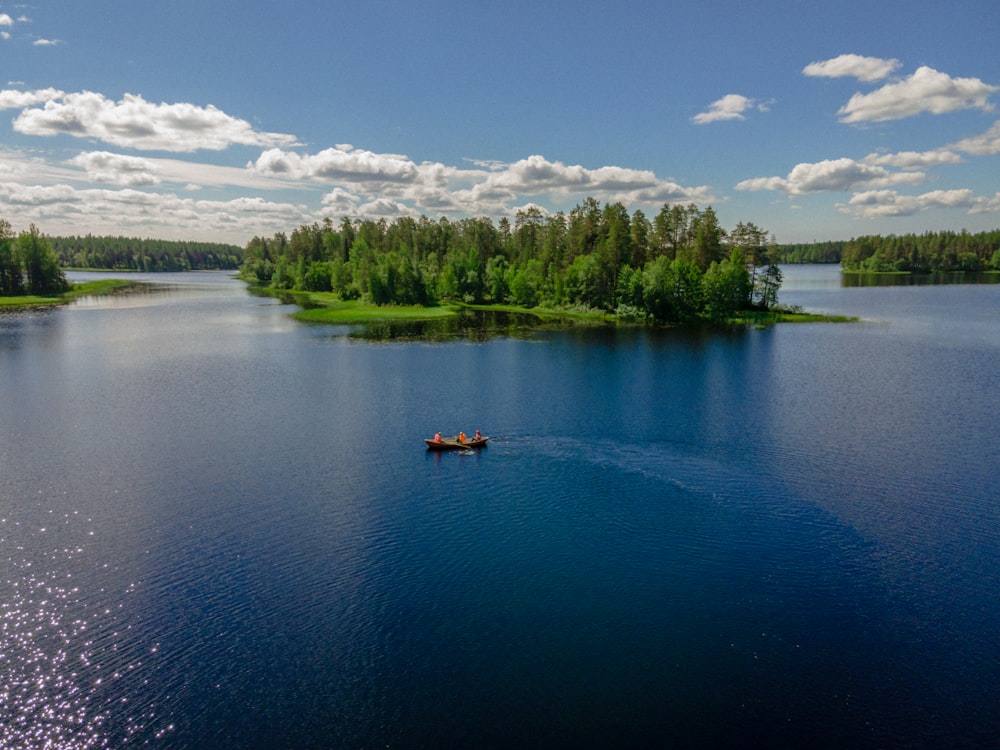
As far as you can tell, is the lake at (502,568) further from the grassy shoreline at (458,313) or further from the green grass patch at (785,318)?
the grassy shoreline at (458,313)

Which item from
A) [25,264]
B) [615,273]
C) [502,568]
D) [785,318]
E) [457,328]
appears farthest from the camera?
[25,264]

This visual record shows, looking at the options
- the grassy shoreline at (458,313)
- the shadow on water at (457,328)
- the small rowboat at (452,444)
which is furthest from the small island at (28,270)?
the small rowboat at (452,444)

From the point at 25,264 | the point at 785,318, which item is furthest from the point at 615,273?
the point at 25,264

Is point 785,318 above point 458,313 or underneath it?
underneath

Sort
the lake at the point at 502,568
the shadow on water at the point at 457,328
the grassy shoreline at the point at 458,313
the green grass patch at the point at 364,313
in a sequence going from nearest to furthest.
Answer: the lake at the point at 502,568 → the shadow on water at the point at 457,328 → the grassy shoreline at the point at 458,313 → the green grass patch at the point at 364,313

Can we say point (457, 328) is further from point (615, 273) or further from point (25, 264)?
point (25, 264)

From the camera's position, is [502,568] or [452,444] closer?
[502,568]

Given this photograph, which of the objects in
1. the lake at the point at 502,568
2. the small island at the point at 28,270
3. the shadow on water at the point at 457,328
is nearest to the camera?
the lake at the point at 502,568
